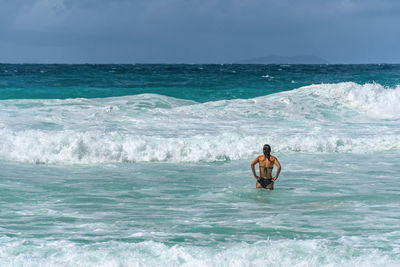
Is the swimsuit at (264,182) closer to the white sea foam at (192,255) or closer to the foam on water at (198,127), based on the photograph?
the white sea foam at (192,255)

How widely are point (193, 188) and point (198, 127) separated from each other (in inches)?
322

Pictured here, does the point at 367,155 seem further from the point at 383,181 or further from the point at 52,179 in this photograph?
the point at 52,179

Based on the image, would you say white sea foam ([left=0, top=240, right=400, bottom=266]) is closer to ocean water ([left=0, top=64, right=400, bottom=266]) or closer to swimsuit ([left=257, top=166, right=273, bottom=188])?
ocean water ([left=0, top=64, right=400, bottom=266])

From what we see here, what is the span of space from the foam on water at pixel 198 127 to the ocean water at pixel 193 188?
0.18ft

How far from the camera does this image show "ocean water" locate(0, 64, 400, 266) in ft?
21.3

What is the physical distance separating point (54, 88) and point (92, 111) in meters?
16.3

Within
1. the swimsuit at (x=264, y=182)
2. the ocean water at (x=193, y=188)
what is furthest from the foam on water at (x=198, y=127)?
the swimsuit at (x=264, y=182)

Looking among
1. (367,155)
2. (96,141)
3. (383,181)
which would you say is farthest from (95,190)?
(367,155)

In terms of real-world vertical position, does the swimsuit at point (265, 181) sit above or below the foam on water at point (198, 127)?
below

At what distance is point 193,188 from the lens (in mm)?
10586

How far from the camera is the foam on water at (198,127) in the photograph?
1441cm

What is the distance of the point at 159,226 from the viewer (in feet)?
25.2

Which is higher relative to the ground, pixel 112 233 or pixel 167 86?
pixel 167 86

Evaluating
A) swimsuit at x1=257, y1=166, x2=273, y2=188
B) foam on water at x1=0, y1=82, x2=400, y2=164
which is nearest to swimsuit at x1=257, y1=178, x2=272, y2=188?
swimsuit at x1=257, y1=166, x2=273, y2=188
